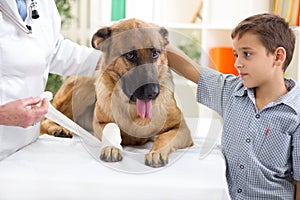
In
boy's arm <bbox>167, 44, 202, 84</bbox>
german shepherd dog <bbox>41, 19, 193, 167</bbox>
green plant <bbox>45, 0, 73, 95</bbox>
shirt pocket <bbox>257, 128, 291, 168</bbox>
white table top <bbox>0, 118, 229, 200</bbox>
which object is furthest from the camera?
green plant <bbox>45, 0, 73, 95</bbox>

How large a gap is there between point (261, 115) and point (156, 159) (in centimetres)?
46

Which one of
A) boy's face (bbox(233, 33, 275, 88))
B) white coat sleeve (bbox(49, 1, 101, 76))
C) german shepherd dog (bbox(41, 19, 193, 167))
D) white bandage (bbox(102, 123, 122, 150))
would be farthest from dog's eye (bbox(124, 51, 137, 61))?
boy's face (bbox(233, 33, 275, 88))

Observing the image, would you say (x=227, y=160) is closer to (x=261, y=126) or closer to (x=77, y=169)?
(x=261, y=126)

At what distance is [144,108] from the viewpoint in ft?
3.93

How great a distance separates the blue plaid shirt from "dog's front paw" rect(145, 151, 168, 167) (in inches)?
11.7

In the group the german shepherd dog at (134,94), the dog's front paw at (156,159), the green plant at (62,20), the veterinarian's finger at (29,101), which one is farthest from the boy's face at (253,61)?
the green plant at (62,20)

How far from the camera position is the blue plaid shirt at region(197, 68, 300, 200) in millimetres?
1416

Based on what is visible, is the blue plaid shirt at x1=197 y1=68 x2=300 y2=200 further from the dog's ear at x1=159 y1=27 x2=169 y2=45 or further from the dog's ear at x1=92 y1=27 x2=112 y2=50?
the dog's ear at x1=92 y1=27 x2=112 y2=50

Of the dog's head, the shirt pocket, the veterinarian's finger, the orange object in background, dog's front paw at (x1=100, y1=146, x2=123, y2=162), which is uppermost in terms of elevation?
the dog's head

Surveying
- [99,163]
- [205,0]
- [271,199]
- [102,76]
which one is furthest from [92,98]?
[205,0]

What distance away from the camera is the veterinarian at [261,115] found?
1.42 m

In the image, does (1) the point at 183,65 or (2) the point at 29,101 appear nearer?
(2) the point at 29,101

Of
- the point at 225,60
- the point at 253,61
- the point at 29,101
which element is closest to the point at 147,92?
the point at 29,101

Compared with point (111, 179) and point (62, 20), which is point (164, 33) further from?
point (62, 20)
